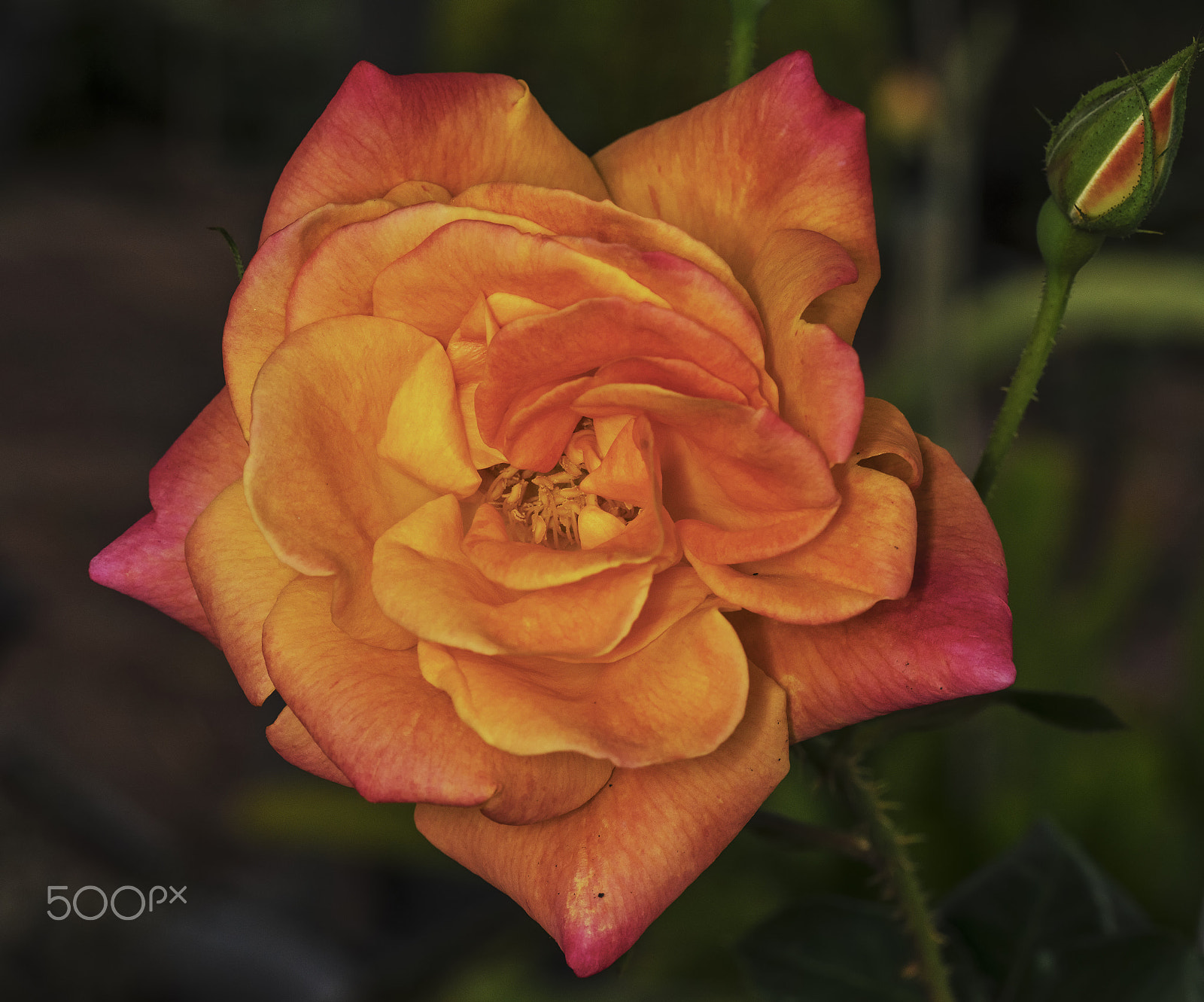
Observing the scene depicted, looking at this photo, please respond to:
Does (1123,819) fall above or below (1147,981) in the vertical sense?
below

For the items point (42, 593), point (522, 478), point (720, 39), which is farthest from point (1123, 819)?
point (42, 593)

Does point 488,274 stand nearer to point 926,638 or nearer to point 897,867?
point 926,638

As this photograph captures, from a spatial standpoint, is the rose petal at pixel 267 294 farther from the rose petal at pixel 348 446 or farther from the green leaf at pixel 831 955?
the green leaf at pixel 831 955

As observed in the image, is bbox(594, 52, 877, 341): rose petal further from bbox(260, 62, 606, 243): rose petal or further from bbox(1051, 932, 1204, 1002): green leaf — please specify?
bbox(1051, 932, 1204, 1002): green leaf

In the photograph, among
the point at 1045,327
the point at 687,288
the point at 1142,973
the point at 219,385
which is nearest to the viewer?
the point at 687,288

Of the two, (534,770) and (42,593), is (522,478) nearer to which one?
(534,770)

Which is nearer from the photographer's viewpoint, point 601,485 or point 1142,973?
point 601,485

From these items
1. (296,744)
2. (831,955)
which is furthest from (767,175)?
(831,955)
